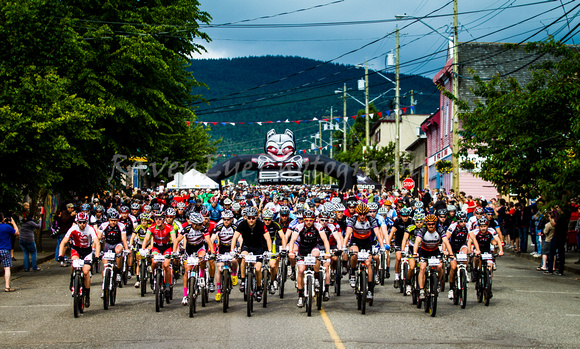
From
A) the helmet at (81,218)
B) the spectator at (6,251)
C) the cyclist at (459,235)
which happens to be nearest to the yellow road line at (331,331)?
the cyclist at (459,235)

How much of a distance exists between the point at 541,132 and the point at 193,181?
24.4 m

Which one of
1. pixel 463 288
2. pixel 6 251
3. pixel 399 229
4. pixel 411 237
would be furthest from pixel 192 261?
pixel 6 251

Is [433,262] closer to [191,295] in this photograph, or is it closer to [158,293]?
[191,295]

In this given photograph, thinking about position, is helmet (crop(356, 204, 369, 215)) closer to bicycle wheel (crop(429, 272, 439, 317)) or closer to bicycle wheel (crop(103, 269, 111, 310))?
bicycle wheel (crop(429, 272, 439, 317))

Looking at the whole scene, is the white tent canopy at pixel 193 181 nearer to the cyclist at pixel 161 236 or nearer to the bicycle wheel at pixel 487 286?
the cyclist at pixel 161 236

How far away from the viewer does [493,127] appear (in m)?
20.7

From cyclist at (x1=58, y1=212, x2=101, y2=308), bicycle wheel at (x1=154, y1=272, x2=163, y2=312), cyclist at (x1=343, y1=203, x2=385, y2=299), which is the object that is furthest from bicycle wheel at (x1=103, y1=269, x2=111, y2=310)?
cyclist at (x1=343, y1=203, x2=385, y2=299)

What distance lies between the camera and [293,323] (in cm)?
1102

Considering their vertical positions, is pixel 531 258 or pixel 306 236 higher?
pixel 306 236

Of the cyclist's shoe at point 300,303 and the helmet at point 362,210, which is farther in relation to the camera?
the helmet at point 362,210

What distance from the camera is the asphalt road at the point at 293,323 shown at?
9.58 meters

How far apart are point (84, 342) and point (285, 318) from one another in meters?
3.33

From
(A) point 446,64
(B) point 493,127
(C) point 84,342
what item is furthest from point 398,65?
(C) point 84,342

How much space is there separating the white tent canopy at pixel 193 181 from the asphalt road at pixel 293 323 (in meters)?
23.6
